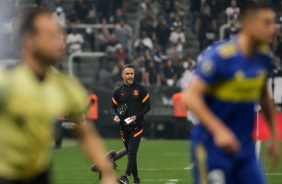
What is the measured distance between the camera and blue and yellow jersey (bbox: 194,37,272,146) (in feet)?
19.0

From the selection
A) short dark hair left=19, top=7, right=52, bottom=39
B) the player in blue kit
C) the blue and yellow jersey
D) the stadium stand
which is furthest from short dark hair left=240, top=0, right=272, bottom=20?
the stadium stand

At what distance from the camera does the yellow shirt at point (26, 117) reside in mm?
4625

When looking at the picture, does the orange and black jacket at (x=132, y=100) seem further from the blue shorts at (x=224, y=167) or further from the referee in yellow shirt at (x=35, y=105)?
the referee in yellow shirt at (x=35, y=105)

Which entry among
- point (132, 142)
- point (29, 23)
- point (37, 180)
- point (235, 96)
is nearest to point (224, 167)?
point (235, 96)

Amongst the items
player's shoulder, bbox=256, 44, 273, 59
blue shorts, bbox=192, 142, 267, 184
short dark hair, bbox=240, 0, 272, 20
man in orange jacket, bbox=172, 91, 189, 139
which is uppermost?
short dark hair, bbox=240, 0, 272, 20

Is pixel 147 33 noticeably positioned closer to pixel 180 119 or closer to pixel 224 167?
pixel 180 119

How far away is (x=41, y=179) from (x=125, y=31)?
2381 cm

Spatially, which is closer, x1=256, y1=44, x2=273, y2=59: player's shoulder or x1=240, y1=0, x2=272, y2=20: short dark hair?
x1=240, y1=0, x2=272, y2=20: short dark hair

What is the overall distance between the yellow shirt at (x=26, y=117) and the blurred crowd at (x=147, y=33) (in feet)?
67.2

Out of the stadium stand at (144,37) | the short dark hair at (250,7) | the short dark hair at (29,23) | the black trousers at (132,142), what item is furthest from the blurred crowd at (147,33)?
the short dark hair at (29,23)

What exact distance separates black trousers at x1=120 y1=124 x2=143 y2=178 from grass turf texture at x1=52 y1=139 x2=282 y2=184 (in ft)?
2.79

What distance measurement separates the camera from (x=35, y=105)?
15.4ft

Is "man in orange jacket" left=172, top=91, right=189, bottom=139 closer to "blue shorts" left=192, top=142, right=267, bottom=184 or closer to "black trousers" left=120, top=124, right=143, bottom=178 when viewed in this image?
"black trousers" left=120, top=124, right=143, bottom=178

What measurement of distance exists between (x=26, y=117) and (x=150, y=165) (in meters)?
12.3
